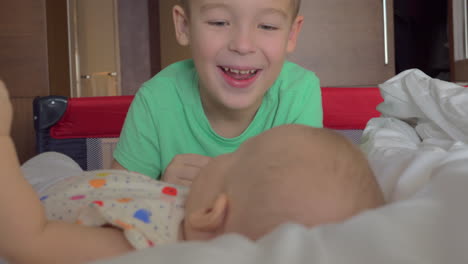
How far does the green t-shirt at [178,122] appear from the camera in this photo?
3.65 feet

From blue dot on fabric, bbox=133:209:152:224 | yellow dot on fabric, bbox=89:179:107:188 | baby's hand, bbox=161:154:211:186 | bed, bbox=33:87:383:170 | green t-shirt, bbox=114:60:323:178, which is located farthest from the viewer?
bed, bbox=33:87:383:170

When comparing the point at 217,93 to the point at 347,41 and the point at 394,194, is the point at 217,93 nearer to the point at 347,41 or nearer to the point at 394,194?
the point at 394,194

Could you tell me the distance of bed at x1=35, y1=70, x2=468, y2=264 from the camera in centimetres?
30

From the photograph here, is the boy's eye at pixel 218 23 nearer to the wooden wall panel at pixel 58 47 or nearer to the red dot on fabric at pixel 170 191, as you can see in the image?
the red dot on fabric at pixel 170 191

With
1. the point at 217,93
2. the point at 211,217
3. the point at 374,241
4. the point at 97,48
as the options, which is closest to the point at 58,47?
the point at 97,48

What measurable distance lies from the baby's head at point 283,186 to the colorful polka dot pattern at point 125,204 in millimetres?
34

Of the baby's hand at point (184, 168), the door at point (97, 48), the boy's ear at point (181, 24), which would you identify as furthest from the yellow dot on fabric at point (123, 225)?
the door at point (97, 48)

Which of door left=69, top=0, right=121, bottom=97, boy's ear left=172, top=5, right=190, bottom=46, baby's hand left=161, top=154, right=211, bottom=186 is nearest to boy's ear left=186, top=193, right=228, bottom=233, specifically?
baby's hand left=161, top=154, right=211, bottom=186

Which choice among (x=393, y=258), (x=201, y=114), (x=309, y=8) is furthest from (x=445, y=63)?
(x=393, y=258)

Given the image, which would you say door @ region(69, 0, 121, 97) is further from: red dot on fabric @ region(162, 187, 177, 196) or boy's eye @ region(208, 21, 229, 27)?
red dot on fabric @ region(162, 187, 177, 196)

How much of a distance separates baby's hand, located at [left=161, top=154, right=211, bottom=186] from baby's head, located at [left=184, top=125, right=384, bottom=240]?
364 mm

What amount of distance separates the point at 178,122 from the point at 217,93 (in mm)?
160

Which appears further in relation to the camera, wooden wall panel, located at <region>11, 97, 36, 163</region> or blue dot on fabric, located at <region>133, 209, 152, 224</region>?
wooden wall panel, located at <region>11, 97, 36, 163</region>

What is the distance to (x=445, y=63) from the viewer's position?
292cm
